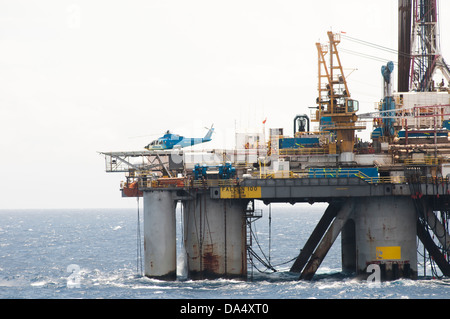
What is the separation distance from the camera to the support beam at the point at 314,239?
193ft

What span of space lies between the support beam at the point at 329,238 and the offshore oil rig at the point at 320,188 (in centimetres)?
8

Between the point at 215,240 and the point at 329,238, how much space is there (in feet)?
29.6

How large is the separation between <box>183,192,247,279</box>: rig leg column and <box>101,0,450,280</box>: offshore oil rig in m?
0.08

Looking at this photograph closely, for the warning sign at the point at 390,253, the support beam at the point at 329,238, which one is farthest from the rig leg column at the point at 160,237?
Answer: the warning sign at the point at 390,253

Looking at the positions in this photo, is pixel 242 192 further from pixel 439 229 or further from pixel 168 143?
pixel 439 229

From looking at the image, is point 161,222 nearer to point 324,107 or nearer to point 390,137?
point 324,107

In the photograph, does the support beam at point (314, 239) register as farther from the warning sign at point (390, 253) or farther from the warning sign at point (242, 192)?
the warning sign at point (242, 192)

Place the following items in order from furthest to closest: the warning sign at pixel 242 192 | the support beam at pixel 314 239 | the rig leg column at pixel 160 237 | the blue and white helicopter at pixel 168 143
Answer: the blue and white helicopter at pixel 168 143, the support beam at pixel 314 239, the rig leg column at pixel 160 237, the warning sign at pixel 242 192

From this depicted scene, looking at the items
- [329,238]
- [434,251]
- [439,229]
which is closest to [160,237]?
[329,238]

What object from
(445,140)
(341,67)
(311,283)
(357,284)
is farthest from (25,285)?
(445,140)

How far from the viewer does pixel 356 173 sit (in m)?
53.0

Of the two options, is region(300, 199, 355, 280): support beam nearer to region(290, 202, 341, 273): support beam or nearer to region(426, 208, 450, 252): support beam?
region(290, 202, 341, 273): support beam

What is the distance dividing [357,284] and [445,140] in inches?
583

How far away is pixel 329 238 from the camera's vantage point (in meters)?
53.1
